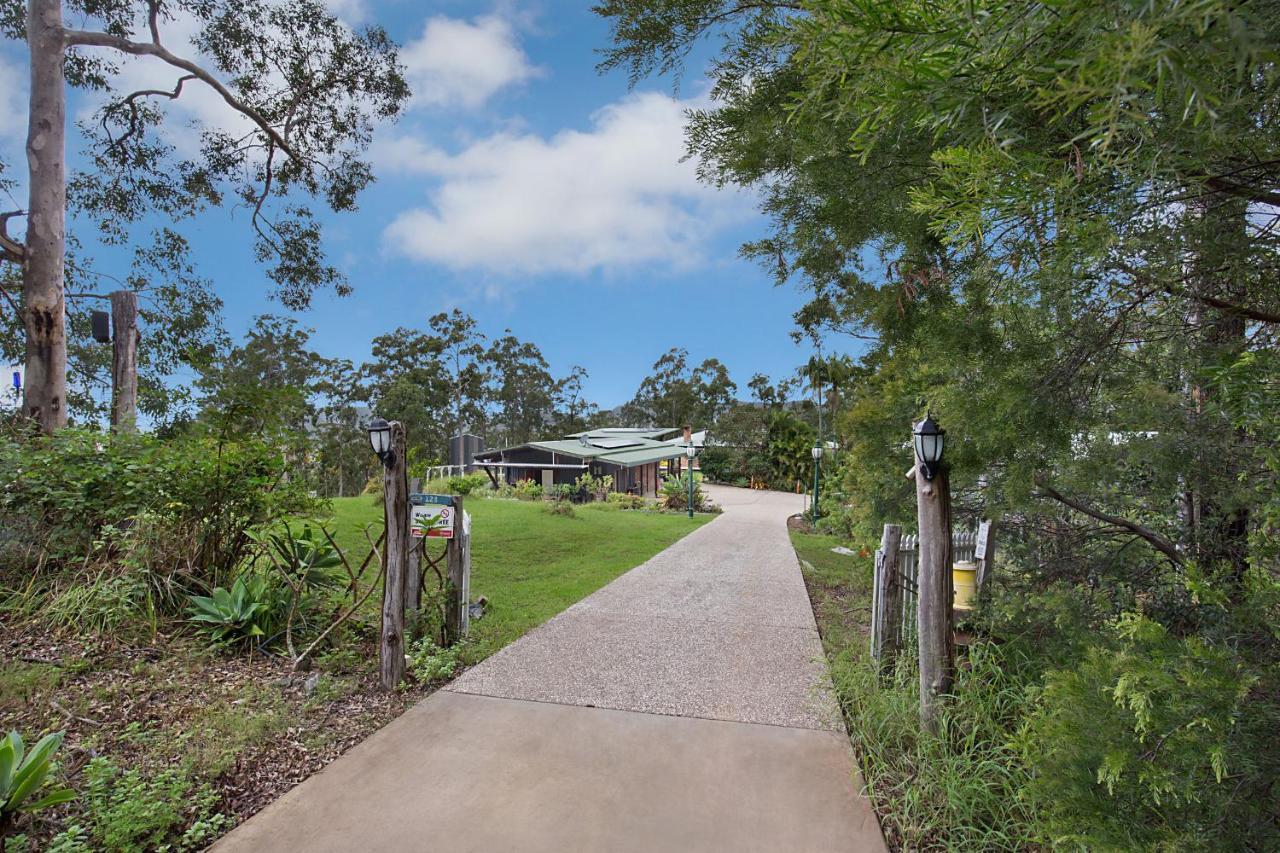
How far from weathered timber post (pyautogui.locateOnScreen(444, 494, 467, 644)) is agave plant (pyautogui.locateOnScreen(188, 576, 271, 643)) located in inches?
49.3

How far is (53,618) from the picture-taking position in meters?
3.97

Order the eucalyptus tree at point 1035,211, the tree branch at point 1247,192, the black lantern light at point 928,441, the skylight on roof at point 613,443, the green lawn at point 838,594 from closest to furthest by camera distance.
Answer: the eucalyptus tree at point 1035,211
the tree branch at point 1247,192
the black lantern light at point 928,441
the green lawn at point 838,594
the skylight on roof at point 613,443

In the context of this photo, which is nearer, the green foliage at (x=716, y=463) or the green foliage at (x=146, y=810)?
the green foliage at (x=146, y=810)

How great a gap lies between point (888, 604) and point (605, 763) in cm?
233

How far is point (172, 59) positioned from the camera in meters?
8.20

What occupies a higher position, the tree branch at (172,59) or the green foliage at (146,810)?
the tree branch at (172,59)

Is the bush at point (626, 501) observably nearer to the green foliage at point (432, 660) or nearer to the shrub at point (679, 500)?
the shrub at point (679, 500)

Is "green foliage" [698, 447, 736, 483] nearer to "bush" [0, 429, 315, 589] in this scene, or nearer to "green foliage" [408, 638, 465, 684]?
"green foliage" [408, 638, 465, 684]

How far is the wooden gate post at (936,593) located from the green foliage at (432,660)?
3033mm

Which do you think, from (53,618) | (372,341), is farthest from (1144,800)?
(372,341)

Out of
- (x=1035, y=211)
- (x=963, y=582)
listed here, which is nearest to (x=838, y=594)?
(x=963, y=582)

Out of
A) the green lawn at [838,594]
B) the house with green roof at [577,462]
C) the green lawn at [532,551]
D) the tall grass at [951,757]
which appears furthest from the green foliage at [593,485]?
the tall grass at [951,757]

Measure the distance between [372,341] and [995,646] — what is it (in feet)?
105

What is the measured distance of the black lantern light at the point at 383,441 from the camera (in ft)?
12.9
